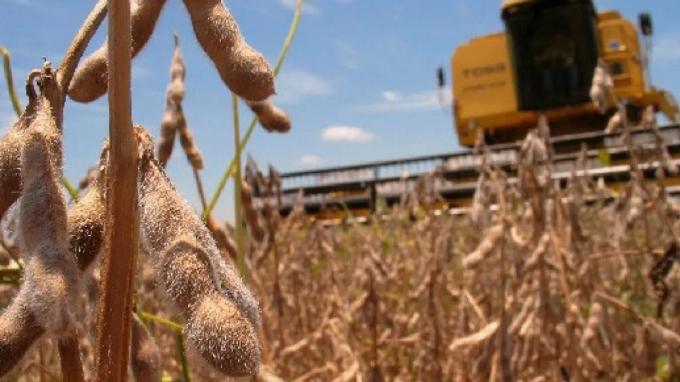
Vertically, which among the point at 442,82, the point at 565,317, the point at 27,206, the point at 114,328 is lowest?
the point at 565,317

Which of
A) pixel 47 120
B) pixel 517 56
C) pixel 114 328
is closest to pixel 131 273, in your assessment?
pixel 114 328

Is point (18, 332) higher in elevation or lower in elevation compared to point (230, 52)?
lower

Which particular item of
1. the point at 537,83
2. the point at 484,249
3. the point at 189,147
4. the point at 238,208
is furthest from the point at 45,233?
the point at 537,83

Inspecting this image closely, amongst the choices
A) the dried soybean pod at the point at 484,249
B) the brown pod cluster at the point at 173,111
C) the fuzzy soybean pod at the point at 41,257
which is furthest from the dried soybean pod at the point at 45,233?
the dried soybean pod at the point at 484,249

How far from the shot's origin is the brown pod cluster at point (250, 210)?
77.3 inches

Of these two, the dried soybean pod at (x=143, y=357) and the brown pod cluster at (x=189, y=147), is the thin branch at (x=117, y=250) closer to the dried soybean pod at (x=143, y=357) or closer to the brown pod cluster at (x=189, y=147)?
the dried soybean pod at (x=143, y=357)

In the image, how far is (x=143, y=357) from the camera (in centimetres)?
96

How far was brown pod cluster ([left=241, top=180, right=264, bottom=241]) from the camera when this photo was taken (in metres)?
1.96

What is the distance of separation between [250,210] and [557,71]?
61.4 ft

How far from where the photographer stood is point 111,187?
691mm

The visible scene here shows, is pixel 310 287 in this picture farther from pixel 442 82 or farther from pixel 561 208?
pixel 442 82

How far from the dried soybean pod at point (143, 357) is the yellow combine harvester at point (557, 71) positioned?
712 inches

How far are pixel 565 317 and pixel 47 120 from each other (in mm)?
2397

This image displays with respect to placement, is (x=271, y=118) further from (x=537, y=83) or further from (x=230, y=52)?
(x=537, y=83)
